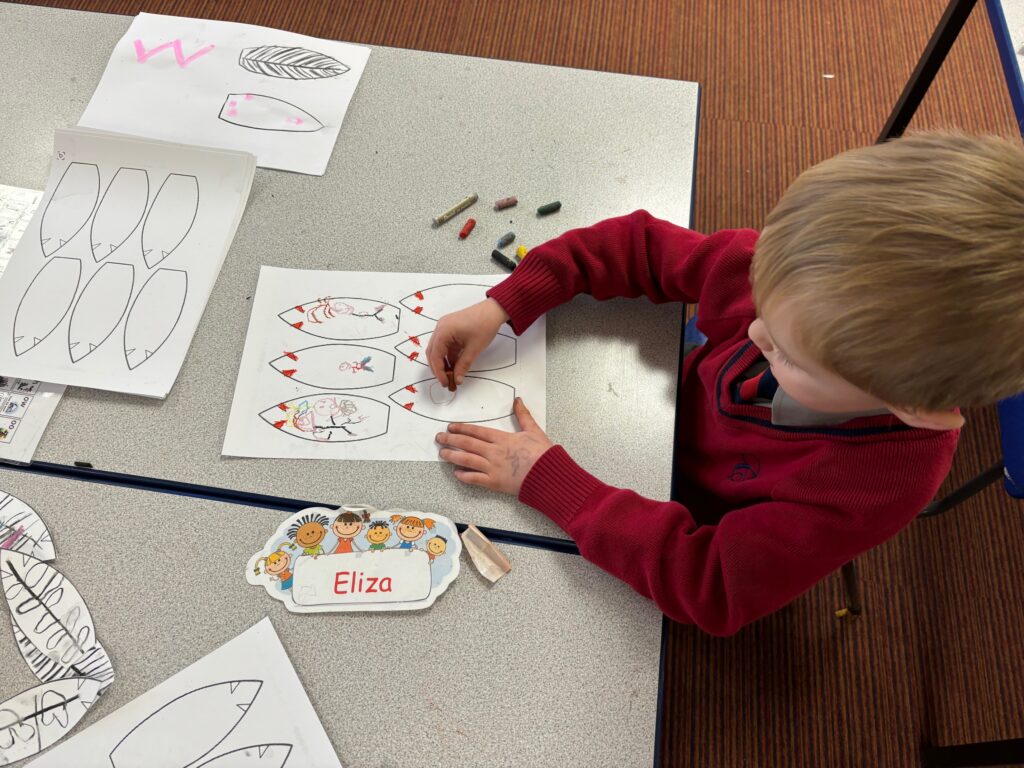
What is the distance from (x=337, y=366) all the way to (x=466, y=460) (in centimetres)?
19

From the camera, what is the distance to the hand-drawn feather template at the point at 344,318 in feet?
2.76

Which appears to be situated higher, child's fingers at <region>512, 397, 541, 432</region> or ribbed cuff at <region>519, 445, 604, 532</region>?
child's fingers at <region>512, 397, 541, 432</region>

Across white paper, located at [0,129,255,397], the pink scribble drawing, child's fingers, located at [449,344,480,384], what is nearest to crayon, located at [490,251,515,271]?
child's fingers, located at [449,344,480,384]

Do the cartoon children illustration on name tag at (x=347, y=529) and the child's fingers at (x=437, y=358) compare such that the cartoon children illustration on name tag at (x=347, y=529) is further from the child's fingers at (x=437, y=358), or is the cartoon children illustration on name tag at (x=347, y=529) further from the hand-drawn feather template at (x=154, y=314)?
the hand-drawn feather template at (x=154, y=314)

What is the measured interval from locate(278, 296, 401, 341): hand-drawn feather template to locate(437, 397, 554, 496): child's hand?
157 mm

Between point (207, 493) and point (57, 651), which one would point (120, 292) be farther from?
point (57, 651)

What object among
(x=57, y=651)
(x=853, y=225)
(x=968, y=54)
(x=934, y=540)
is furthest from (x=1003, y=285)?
(x=968, y=54)

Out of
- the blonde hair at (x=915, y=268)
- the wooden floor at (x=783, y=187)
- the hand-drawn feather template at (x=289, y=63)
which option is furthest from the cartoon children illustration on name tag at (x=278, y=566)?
the wooden floor at (x=783, y=187)

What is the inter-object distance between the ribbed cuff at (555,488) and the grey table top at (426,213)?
20mm

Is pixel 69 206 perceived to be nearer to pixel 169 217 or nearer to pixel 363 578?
pixel 169 217

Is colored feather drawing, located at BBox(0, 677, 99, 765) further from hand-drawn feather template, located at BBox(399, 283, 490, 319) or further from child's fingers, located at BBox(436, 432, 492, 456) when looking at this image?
hand-drawn feather template, located at BBox(399, 283, 490, 319)

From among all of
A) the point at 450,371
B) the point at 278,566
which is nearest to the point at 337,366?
the point at 450,371

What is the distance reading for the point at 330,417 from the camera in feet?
2.60

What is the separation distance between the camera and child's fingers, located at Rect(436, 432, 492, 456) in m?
0.75
